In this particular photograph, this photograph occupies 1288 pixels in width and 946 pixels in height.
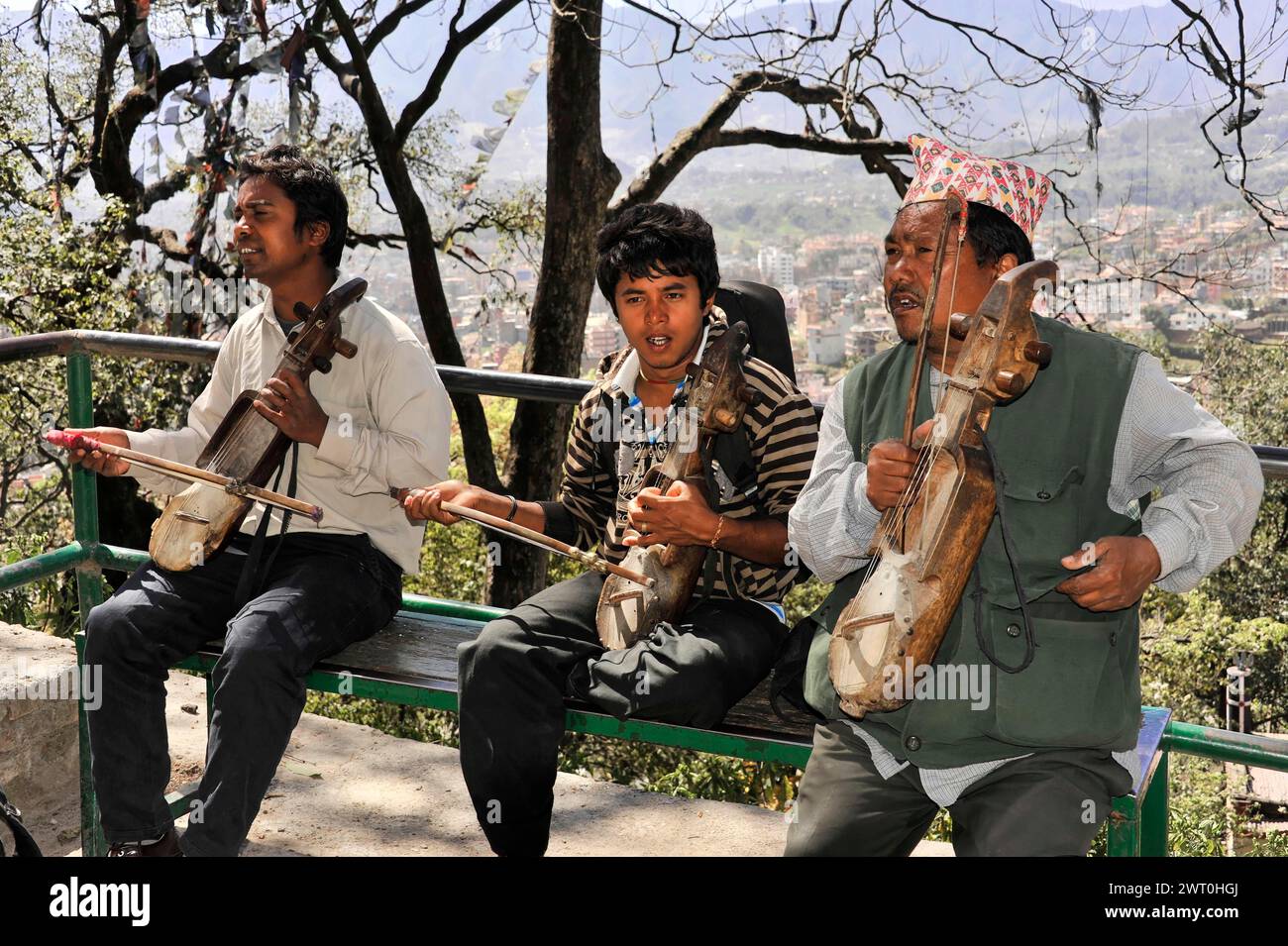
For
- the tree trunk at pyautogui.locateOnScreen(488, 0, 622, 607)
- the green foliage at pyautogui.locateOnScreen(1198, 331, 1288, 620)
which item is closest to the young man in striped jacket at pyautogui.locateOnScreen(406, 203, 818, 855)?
the tree trunk at pyautogui.locateOnScreen(488, 0, 622, 607)

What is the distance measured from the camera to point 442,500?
2727mm

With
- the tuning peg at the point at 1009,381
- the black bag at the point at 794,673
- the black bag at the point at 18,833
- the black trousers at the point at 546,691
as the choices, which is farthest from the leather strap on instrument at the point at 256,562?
the tuning peg at the point at 1009,381

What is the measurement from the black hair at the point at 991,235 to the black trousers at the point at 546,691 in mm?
859

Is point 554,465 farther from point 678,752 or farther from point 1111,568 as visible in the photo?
point 1111,568

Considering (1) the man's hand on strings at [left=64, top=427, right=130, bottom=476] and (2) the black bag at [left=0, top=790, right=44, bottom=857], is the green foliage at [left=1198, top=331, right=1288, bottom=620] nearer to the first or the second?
(1) the man's hand on strings at [left=64, top=427, right=130, bottom=476]

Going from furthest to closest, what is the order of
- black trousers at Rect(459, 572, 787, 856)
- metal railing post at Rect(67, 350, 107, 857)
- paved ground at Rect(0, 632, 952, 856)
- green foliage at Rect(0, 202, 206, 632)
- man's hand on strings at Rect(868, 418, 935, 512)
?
green foliage at Rect(0, 202, 206, 632) < paved ground at Rect(0, 632, 952, 856) < metal railing post at Rect(67, 350, 107, 857) < black trousers at Rect(459, 572, 787, 856) < man's hand on strings at Rect(868, 418, 935, 512)

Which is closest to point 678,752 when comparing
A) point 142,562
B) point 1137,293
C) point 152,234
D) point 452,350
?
point 452,350

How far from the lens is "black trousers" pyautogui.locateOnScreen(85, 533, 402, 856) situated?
104 inches

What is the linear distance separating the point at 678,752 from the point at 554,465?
2.85 m

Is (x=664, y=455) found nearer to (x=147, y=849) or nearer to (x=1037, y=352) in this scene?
(x=1037, y=352)

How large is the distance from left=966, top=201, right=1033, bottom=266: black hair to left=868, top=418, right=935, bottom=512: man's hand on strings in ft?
1.15

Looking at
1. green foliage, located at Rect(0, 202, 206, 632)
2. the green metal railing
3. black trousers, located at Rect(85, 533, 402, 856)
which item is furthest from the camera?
green foliage, located at Rect(0, 202, 206, 632)

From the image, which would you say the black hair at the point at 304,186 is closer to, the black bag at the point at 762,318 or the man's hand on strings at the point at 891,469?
the black bag at the point at 762,318

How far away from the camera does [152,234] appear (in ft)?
41.3
